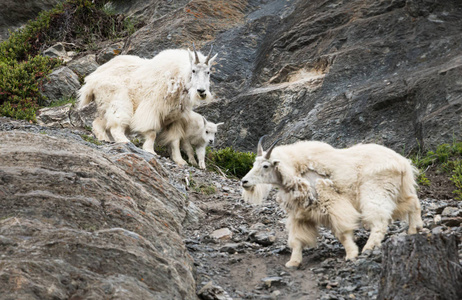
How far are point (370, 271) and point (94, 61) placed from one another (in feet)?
45.2

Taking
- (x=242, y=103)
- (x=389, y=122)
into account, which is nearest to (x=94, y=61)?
(x=242, y=103)

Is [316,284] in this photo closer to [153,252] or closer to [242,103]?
[153,252]

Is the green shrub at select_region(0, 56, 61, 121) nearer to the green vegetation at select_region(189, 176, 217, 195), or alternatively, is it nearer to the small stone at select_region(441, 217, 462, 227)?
the green vegetation at select_region(189, 176, 217, 195)

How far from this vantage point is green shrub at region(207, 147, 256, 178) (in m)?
11.9

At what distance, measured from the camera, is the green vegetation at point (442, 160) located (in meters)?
9.60

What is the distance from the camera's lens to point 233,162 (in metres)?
12.0

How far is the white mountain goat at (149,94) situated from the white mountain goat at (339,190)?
16.0 ft

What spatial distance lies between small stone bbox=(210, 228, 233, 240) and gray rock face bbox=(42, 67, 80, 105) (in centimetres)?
928

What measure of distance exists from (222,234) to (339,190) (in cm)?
198

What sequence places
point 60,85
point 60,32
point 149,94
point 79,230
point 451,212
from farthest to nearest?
point 60,32, point 60,85, point 149,94, point 451,212, point 79,230

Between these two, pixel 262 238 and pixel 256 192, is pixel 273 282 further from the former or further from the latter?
pixel 256 192

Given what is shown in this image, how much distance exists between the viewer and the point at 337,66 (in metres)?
13.5

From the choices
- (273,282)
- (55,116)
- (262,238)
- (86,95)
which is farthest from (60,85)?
(273,282)

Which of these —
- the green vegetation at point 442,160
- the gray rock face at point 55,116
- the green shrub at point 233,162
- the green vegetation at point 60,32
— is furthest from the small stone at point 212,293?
the green vegetation at point 60,32
